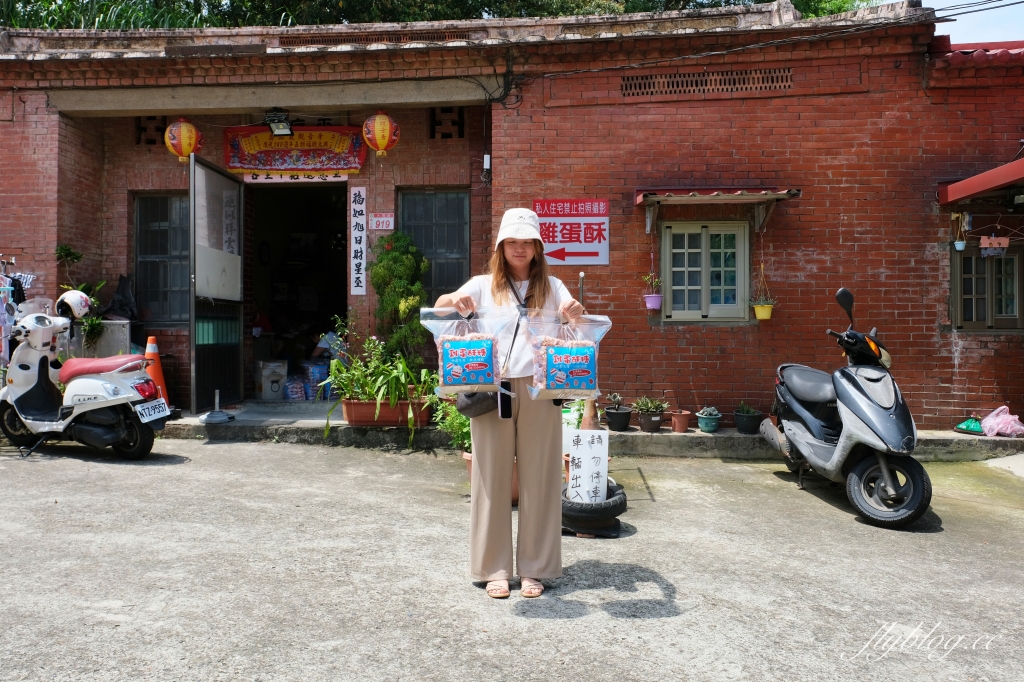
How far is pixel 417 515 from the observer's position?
4.90 m

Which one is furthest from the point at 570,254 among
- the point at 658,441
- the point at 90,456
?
the point at 90,456

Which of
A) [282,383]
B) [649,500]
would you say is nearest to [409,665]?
[649,500]

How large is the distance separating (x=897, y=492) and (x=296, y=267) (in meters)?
10.9

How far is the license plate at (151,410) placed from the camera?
634cm

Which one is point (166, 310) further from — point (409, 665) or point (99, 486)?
point (409, 665)

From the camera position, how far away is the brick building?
23.7 feet

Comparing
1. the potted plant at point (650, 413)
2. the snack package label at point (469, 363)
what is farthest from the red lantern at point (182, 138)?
the snack package label at point (469, 363)

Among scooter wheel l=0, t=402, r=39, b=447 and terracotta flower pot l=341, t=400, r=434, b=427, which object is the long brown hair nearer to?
terracotta flower pot l=341, t=400, r=434, b=427

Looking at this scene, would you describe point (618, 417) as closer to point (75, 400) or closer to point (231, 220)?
point (75, 400)

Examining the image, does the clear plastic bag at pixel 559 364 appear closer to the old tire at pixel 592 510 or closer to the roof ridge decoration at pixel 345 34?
the old tire at pixel 592 510

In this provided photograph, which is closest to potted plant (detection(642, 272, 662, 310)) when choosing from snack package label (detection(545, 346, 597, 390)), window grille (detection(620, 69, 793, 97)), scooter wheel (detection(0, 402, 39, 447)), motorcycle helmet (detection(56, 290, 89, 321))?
window grille (detection(620, 69, 793, 97))

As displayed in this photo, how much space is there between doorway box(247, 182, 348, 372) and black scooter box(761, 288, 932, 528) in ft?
23.2

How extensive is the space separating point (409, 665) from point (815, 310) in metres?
6.04

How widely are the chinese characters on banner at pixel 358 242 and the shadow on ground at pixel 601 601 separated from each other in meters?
5.60
